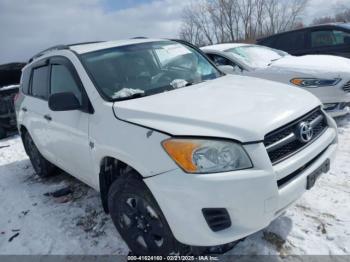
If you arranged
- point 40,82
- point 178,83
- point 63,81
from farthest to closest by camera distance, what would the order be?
point 40,82, point 63,81, point 178,83

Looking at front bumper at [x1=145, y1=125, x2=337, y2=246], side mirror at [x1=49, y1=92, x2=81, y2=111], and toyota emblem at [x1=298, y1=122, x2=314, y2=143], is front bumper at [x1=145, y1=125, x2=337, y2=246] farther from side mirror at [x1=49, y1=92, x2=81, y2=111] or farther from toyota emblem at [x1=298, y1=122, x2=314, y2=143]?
side mirror at [x1=49, y1=92, x2=81, y2=111]

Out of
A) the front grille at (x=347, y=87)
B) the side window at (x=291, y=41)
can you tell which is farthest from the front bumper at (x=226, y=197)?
the side window at (x=291, y=41)

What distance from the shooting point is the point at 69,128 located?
3348mm

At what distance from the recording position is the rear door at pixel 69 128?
10.2 ft

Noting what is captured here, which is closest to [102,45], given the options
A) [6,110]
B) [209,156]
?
[209,156]

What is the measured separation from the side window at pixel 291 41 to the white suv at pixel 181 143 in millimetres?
5775

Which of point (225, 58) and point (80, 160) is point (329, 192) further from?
point (225, 58)

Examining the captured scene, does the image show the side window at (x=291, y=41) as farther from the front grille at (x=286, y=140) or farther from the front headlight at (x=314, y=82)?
the front grille at (x=286, y=140)

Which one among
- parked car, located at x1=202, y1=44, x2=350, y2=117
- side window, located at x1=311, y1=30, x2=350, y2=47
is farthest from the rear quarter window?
side window, located at x1=311, y1=30, x2=350, y2=47

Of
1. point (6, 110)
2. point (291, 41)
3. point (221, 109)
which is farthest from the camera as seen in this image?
point (6, 110)

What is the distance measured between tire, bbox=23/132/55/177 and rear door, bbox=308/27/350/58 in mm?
6662

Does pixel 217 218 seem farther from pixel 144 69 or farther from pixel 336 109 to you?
pixel 336 109

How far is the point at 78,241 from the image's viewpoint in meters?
3.25

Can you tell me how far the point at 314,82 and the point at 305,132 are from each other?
10.1ft
